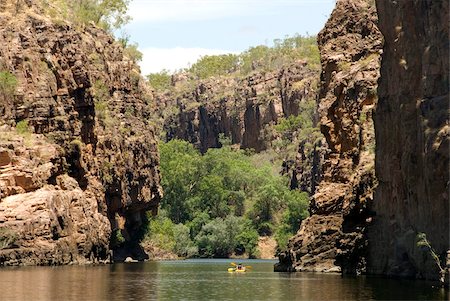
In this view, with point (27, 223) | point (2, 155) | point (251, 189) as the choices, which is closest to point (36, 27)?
point (2, 155)

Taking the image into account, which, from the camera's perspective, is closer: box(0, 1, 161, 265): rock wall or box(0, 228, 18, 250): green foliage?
box(0, 228, 18, 250): green foliage

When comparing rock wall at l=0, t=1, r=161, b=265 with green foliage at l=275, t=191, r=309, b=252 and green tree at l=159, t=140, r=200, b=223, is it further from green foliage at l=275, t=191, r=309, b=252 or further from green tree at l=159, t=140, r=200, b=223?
green tree at l=159, t=140, r=200, b=223

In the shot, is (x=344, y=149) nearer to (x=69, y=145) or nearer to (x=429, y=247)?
(x=69, y=145)

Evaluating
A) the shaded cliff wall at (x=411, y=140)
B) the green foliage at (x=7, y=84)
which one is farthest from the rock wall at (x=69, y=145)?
the shaded cliff wall at (x=411, y=140)

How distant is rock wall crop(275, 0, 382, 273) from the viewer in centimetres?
8800

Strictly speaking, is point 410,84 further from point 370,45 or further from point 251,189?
point 251,189

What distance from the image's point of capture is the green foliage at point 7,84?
111625 millimetres

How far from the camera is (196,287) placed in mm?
73125

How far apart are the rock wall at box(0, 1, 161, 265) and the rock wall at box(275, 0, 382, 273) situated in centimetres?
2221

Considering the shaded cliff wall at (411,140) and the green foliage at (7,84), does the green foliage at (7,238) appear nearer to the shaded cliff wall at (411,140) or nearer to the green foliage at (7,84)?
the green foliage at (7,84)

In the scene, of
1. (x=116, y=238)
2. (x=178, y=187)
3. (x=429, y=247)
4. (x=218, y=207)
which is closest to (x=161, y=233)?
(x=116, y=238)

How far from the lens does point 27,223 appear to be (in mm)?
98875

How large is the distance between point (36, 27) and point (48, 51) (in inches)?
126

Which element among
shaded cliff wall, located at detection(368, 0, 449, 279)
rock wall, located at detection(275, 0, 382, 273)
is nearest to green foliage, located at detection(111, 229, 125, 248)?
rock wall, located at detection(275, 0, 382, 273)
